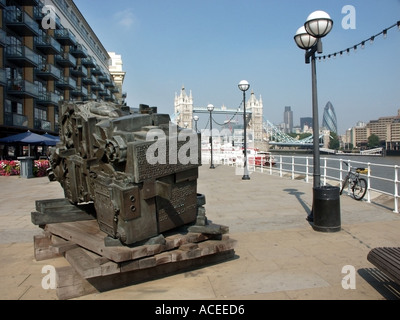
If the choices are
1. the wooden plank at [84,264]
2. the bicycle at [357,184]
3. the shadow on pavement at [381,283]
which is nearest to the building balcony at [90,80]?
the bicycle at [357,184]

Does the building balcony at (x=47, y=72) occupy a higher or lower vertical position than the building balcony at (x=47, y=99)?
higher

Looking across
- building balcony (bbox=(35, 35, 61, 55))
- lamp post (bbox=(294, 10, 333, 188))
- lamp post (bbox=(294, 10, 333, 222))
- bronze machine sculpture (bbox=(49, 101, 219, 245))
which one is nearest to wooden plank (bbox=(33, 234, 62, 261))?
bronze machine sculpture (bbox=(49, 101, 219, 245))

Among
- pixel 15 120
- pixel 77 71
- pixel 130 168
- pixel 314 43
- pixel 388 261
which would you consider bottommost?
pixel 388 261

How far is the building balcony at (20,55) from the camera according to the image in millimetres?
28391

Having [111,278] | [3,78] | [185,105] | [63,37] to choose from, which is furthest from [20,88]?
[185,105]

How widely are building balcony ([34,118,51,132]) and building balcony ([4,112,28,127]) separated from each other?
283 cm

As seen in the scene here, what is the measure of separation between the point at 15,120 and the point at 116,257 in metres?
28.1

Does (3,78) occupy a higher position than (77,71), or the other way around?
(77,71)

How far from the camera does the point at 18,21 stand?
94.9 ft

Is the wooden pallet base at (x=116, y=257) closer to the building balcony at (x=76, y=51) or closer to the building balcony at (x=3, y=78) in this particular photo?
the building balcony at (x=3, y=78)

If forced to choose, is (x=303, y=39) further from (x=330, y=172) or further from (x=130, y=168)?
(x=330, y=172)

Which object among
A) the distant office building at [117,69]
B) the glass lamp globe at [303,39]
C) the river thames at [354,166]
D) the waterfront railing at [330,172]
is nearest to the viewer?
the glass lamp globe at [303,39]

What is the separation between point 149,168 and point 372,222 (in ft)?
15.8
